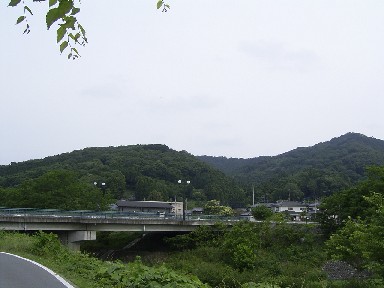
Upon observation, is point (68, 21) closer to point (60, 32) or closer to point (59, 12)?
point (60, 32)

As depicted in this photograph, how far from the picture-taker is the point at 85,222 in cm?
3659

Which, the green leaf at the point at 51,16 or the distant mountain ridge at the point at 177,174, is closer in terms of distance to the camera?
the green leaf at the point at 51,16

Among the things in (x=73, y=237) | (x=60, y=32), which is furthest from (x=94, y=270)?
(x=73, y=237)

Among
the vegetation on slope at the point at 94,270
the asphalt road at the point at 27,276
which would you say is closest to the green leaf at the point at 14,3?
the vegetation on slope at the point at 94,270

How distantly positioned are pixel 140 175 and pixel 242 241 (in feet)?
219

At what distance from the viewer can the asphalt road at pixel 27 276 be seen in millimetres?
11008

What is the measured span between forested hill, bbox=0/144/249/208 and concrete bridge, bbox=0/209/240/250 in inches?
1806

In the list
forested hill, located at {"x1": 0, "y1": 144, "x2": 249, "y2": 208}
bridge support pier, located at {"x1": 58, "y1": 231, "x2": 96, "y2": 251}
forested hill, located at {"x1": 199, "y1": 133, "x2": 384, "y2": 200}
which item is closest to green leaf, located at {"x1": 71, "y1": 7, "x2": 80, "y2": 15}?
bridge support pier, located at {"x1": 58, "y1": 231, "x2": 96, "y2": 251}

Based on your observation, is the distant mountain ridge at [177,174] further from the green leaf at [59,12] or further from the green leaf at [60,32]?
the green leaf at [59,12]

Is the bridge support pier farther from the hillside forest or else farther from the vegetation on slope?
the vegetation on slope

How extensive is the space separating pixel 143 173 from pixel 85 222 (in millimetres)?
68393

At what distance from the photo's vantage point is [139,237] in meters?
48.2

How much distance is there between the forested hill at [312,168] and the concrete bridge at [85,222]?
123ft

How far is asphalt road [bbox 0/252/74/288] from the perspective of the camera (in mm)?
11008
